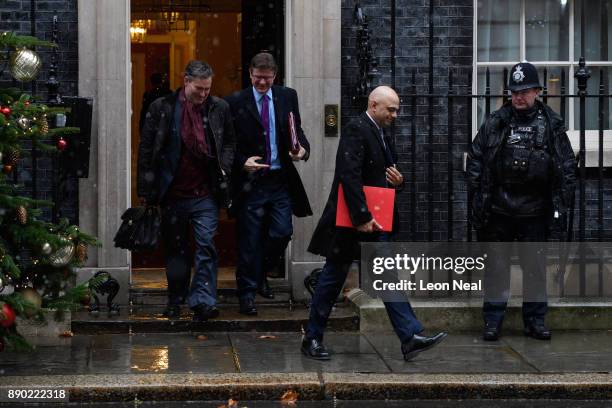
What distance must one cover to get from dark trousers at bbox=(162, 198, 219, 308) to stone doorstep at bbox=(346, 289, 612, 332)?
1242 mm

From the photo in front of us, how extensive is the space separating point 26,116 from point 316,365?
2483 millimetres

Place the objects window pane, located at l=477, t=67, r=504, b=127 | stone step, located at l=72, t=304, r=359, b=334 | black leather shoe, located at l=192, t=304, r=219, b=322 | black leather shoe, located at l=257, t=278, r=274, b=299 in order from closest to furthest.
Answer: black leather shoe, located at l=192, t=304, r=219, b=322 → stone step, located at l=72, t=304, r=359, b=334 → black leather shoe, located at l=257, t=278, r=274, b=299 → window pane, located at l=477, t=67, r=504, b=127

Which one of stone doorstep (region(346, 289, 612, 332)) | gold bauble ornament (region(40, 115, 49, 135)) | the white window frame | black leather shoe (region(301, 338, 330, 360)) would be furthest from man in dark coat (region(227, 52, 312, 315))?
gold bauble ornament (region(40, 115, 49, 135))

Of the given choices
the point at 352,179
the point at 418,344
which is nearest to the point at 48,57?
the point at 352,179

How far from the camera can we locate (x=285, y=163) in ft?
34.7

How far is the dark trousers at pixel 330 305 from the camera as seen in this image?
8883 mm

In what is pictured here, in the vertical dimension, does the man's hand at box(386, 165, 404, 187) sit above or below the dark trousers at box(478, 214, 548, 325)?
above

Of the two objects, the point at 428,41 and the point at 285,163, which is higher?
the point at 428,41

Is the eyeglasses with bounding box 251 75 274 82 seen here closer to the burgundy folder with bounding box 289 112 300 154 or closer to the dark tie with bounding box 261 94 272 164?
the dark tie with bounding box 261 94 272 164

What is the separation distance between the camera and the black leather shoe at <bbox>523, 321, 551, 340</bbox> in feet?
32.5

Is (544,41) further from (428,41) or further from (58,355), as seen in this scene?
(58,355)

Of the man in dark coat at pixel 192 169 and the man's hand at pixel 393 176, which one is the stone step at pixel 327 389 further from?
the man in dark coat at pixel 192 169

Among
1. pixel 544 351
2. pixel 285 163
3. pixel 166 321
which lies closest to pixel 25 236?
pixel 166 321

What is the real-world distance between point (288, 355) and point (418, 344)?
3.21 feet
